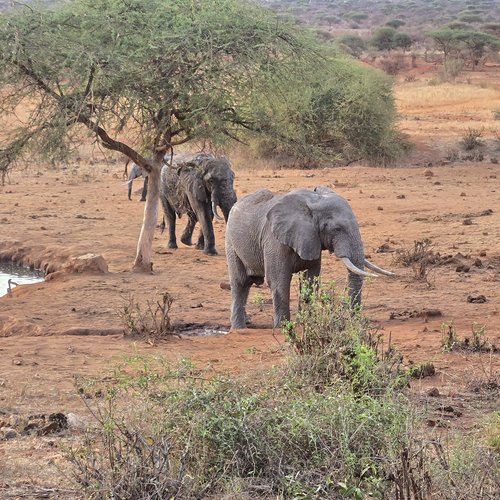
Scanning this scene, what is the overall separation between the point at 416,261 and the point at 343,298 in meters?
6.18

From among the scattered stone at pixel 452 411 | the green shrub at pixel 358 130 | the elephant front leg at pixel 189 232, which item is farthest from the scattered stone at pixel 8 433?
the green shrub at pixel 358 130

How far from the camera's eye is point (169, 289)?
11430 millimetres

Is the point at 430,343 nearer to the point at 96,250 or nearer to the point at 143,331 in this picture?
the point at 143,331

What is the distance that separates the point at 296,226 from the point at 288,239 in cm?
12

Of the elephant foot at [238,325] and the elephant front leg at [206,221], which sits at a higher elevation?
the elephant front leg at [206,221]

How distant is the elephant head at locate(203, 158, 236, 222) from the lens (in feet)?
43.8

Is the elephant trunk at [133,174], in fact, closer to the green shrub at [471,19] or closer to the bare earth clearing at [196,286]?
the bare earth clearing at [196,286]

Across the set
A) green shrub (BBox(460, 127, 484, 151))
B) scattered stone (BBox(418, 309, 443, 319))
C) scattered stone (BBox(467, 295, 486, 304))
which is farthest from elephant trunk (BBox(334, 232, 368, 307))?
green shrub (BBox(460, 127, 484, 151))

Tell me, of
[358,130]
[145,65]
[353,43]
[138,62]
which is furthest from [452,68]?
[138,62]

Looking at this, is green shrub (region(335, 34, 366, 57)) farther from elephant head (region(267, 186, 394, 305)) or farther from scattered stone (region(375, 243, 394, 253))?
elephant head (region(267, 186, 394, 305))

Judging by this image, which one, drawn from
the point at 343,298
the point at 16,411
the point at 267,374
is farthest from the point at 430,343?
the point at 16,411

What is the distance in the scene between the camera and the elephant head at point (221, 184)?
13344mm

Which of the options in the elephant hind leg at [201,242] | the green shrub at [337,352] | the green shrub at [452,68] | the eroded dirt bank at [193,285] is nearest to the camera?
the green shrub at [337,352]

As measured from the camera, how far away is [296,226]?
8.27 meters
